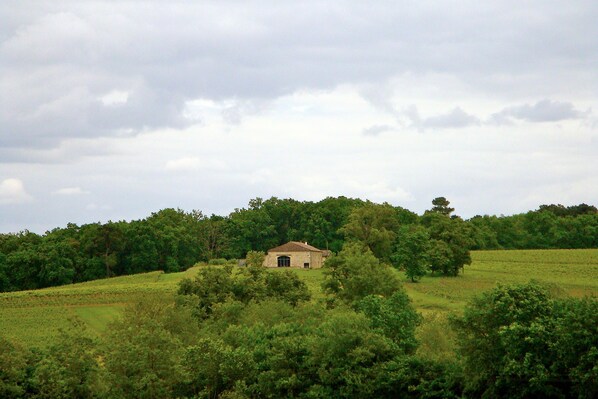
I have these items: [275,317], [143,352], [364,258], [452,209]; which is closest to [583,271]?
[364,258]

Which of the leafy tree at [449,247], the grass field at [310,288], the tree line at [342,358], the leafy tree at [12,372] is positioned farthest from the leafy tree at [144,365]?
the leafy tree at [449,247]

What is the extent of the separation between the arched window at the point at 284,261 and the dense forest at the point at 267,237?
408 inches

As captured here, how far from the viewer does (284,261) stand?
443ft

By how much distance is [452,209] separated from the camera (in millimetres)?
197875

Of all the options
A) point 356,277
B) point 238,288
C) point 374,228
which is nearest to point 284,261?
point 374,228

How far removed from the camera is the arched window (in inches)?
5308

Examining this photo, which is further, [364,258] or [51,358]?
[364,258]

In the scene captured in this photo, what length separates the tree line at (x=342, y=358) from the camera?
130ft

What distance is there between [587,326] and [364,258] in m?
33.7

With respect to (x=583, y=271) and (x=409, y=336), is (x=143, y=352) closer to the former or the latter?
(x=409, y=336)

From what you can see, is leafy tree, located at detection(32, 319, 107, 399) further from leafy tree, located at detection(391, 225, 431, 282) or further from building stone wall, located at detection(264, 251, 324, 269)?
building stone wall, located at detection(264, 251, 324, 269)

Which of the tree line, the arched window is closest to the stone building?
the arched window

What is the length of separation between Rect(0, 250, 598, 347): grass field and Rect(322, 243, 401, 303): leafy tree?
6587 millimetres

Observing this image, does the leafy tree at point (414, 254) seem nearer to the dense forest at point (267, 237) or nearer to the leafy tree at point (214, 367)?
the dense forest at point (267, 237)
